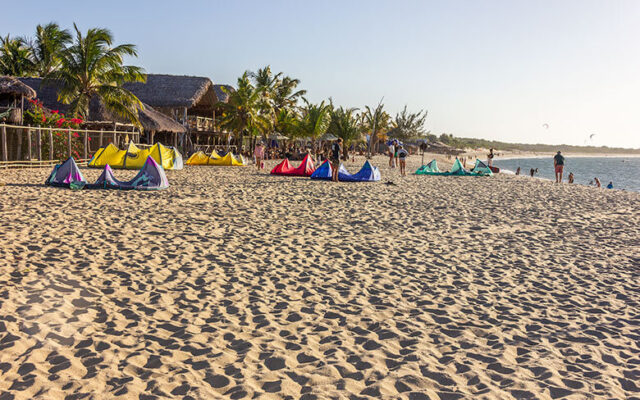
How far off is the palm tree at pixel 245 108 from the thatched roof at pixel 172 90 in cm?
152

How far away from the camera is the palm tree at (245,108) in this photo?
88.7 ft

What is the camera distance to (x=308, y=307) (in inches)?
159

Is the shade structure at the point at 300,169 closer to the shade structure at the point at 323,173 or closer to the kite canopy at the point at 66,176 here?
the shade structure at the point at 323,173

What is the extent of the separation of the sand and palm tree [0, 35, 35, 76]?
94.7 feet

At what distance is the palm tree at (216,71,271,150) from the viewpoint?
88.7ft

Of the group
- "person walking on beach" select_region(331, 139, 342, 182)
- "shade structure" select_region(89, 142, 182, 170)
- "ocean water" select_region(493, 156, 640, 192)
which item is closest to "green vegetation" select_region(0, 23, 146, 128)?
"shade structure" select_region(89, 142, 182, 170)

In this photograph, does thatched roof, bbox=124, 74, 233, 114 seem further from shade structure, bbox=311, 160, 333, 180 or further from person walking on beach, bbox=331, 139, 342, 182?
person walking on beach, bbox=331, 139, 342, 182

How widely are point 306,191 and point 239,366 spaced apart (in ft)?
30.6

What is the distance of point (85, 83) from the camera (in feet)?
65.9

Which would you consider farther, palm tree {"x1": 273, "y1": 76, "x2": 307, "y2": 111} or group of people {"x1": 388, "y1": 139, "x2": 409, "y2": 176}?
palm tree {"x1": 273, "y1": 76, "x2": 307, "y2": 111}

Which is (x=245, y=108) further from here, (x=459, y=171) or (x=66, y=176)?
(x=66, y=176)

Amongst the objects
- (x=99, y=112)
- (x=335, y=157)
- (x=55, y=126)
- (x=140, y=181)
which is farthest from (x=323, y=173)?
(x=99, y=112)

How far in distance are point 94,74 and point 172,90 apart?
791 cm

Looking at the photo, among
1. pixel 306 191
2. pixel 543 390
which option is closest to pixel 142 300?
pixel 543 390
